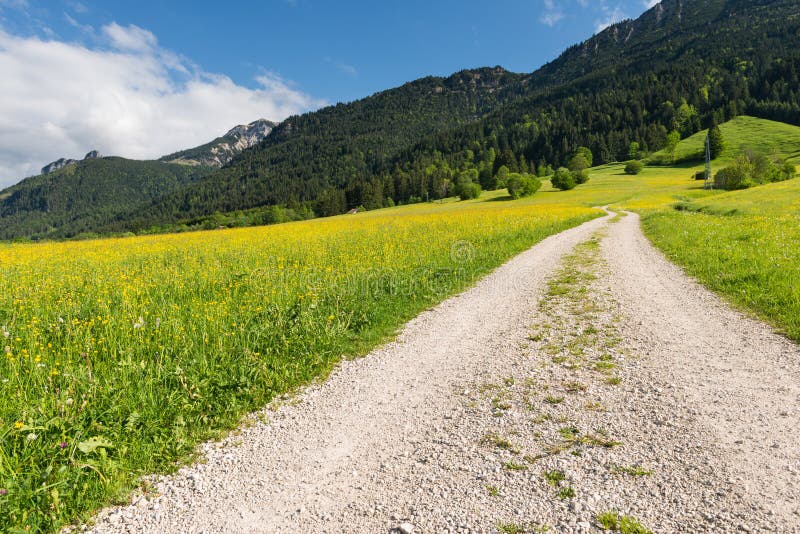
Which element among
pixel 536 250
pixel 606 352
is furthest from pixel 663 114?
pixel 606 352

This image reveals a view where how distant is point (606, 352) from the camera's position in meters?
5.99

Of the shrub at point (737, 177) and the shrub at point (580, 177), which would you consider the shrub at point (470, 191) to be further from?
the shrub at point (737, 177)

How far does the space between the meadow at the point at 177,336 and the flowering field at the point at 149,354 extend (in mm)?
23

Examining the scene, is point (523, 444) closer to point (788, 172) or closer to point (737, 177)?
point (737, 177)

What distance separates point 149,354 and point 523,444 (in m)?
5.39

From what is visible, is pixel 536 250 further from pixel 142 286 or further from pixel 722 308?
pixel 142 286

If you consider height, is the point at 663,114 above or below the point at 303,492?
above

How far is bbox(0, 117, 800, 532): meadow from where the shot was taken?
136 inches

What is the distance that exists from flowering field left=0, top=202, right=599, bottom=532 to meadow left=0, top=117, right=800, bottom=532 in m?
0.02

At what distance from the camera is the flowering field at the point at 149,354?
3.39 metres

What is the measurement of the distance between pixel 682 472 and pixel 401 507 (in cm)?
244

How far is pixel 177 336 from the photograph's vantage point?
5.96 metres

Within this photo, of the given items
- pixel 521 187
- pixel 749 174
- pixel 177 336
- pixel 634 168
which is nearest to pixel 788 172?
pixel 749 174

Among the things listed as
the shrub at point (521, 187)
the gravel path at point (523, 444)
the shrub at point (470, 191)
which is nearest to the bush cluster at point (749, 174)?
the shrub at point (521, 187)
